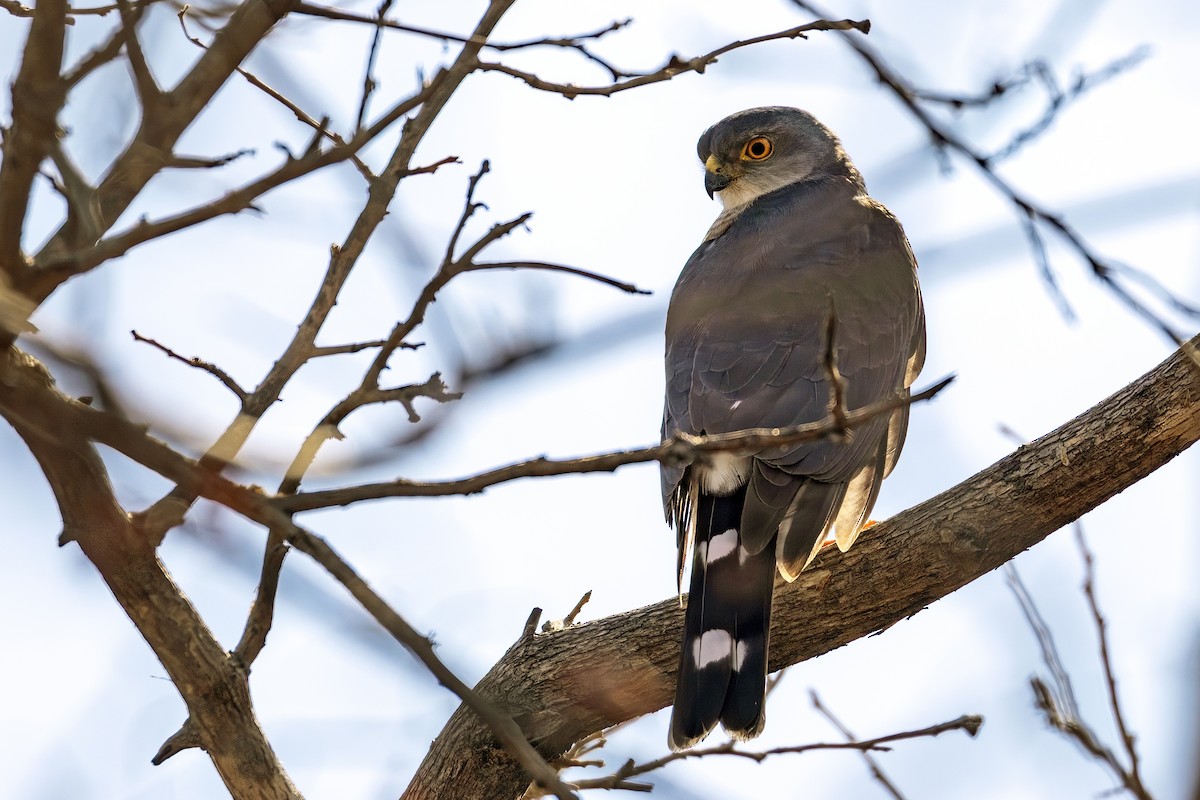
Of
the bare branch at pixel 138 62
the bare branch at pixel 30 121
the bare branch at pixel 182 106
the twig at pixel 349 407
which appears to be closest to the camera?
the bare branch at pixel 30 121

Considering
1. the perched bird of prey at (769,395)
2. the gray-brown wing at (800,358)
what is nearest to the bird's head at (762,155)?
the perched bird of prey at (769,395)

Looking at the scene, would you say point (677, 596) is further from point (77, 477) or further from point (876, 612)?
point (77, 477)

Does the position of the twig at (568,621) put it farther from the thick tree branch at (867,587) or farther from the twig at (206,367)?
the twig at (206,367)

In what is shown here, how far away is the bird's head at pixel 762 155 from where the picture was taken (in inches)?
253

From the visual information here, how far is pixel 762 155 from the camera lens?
21.2 feet

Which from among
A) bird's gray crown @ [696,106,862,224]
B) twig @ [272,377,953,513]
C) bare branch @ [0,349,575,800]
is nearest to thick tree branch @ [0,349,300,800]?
bare branch @ [0,349,575,800]

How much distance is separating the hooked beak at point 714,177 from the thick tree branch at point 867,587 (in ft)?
8.23

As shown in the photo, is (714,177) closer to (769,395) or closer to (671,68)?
(769,395)

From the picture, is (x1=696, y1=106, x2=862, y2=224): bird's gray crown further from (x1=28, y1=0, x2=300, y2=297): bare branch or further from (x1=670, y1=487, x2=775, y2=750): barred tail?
(x1=28, y1=0, x2=300, y2=297): bare branch

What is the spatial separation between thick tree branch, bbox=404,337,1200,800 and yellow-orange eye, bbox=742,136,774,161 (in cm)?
260

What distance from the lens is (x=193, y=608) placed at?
3236 mm

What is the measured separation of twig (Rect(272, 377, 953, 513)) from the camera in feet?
6.79

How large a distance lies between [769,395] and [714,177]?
7.05ft

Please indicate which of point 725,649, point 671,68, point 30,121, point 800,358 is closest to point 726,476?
point 800,358
